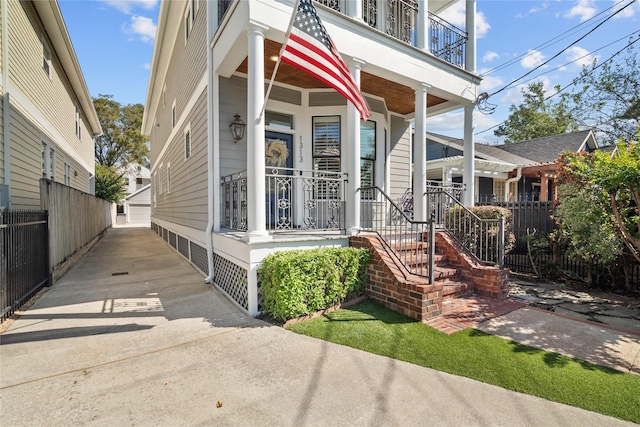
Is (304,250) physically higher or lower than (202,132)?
lower

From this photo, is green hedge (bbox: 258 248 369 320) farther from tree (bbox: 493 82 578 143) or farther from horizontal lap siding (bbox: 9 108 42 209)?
tree (bbox: 493 82 578 143)

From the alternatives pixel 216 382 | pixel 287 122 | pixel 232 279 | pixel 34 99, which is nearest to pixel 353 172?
pixel 287 122

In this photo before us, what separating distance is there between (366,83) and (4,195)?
7.38 metres

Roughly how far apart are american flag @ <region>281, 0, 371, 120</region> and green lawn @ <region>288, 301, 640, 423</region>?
310 centimetres

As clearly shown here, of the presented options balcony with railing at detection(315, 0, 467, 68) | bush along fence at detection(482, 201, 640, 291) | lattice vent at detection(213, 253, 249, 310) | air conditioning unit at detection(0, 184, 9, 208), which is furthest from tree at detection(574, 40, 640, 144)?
air conditioning unit at detection(0, 184, 9, 208)

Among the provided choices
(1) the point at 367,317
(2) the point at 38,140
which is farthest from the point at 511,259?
(2) the point at 38,140

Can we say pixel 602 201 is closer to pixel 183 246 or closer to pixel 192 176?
pixel 192 176

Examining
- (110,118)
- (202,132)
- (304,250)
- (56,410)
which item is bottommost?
(56,410)

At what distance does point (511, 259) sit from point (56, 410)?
8.39m

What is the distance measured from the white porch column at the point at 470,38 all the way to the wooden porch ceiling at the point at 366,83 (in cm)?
95

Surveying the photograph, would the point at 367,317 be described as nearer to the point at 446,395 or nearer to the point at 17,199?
the point at 446,395

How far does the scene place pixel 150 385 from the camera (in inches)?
105

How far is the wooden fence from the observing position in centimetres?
632

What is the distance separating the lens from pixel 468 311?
4375 millimetres
